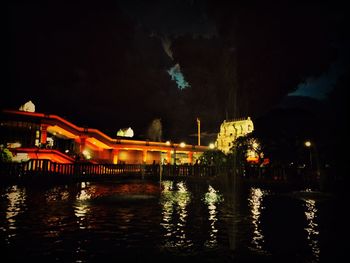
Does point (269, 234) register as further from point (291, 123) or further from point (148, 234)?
point (291, 123)

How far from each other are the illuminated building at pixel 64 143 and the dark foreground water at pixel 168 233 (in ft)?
70.3

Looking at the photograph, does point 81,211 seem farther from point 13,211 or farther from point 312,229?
point 312,229

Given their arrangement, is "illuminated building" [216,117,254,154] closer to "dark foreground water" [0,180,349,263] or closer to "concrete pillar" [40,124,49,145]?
"concrete pillar" [40,124,49,145]

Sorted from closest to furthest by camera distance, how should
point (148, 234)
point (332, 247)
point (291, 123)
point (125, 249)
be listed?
1. point (125, 249)
2. point (332, 247)
3. point (148, 234)
4. point (291, 123)

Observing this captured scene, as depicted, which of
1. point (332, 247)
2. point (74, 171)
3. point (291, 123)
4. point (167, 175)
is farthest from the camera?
point (167, 175)

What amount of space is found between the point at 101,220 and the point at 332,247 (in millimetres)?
6232

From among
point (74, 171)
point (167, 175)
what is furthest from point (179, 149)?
point (74, 171)

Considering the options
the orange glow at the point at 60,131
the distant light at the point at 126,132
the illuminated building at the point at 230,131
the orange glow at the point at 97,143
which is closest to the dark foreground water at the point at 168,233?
the orange glow at the point at 60,131

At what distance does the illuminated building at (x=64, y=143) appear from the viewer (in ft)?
103

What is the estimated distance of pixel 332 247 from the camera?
646 centimetres

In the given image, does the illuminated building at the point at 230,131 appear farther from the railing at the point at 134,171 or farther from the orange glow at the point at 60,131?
the orange glow at the point at 60,131

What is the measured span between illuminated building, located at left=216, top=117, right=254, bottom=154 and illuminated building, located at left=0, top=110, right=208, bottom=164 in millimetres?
16171

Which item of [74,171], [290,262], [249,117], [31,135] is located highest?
[249,117]

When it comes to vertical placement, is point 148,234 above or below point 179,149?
below
